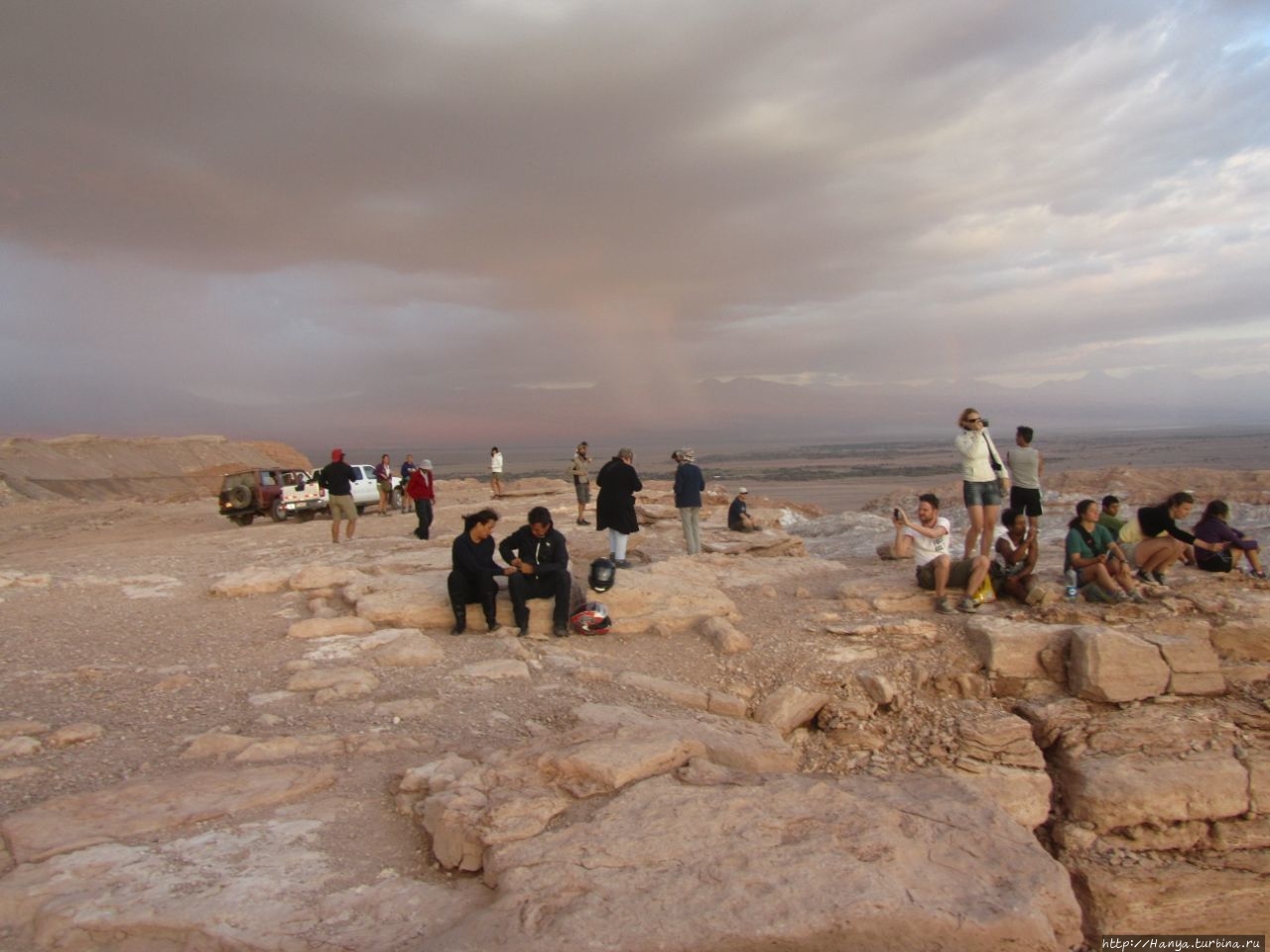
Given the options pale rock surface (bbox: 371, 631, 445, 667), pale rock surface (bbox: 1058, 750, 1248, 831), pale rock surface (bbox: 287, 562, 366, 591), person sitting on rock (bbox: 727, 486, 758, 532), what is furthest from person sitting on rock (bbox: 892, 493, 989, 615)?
pale rock surface (bbox: 287, 562, 366, 591)

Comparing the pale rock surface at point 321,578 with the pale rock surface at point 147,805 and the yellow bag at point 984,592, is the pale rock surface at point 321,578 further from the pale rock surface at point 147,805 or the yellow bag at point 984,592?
the yellow bag at point 984,592

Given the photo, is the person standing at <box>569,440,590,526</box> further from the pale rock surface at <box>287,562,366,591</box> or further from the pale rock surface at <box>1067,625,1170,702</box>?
the pale rock surface at <box>1067,625,1170,702</box>

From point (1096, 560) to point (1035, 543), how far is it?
0.75 m

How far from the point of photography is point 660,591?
9773mm

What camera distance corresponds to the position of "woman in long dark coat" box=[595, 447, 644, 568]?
11.5 metres

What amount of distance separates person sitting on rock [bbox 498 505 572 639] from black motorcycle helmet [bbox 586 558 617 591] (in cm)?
63

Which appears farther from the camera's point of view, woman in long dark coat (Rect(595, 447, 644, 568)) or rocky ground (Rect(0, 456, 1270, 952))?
woman in long dark coat (Rect(595, 447, 644, 568))

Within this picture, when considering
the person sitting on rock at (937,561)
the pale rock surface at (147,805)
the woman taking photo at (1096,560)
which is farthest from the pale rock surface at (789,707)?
the pale rock surface at (147,805)

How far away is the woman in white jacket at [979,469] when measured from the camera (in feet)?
32.3

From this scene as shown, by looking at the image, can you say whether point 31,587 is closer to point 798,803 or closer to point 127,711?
point 127,711

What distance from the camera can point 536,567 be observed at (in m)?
8.72

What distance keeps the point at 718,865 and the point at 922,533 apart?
7184 mm

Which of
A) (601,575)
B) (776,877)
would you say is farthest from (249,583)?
(776,877)

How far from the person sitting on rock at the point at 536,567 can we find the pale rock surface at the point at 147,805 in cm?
362
